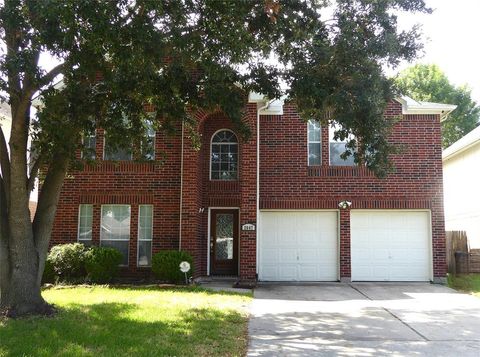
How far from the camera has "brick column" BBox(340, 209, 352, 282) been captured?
1555cm

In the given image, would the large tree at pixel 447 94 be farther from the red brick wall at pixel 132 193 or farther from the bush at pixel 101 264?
the bush at pixel 101 264

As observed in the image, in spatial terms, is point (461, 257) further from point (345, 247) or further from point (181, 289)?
point (181, 289)

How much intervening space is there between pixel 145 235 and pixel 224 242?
2.50 m

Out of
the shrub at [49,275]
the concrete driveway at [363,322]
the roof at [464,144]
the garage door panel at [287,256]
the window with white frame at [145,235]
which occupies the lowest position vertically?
the concrete driveway at [363,322]

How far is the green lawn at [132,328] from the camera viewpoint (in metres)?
7.04

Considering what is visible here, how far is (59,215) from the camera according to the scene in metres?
15.5

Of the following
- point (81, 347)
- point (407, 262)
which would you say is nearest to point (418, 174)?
point (407, 262)

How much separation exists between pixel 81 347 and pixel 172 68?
16.5ft

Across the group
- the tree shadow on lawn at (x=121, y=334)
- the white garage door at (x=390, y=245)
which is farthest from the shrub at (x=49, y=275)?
the white garage door at (x=390, y=245)

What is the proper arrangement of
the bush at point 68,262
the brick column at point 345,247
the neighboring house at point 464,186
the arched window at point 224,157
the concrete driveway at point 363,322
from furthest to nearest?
1. the neighboring house at point 464,186
2. the arched window at point 224,157
3. the brick column at point 345,247
4. the bush at point 68,262
5. the concrete driveway at point 363,322

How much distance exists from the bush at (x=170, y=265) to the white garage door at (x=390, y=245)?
5332 mm

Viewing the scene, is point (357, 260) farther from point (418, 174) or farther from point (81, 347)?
point (81, 347)

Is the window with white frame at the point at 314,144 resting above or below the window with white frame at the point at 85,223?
above

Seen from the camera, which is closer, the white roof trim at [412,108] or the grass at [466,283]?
the grass at [466,283]
